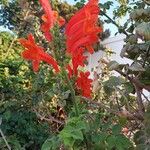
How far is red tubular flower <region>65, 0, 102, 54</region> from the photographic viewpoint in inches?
67.1

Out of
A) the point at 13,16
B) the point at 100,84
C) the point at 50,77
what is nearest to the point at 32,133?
the point at 50,77

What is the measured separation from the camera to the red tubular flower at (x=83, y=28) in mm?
1704

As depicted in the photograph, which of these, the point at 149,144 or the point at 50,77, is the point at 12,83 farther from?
the point at 149,144

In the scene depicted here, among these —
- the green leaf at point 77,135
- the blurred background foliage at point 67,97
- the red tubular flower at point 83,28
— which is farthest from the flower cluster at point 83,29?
the green leaf at point 77,135

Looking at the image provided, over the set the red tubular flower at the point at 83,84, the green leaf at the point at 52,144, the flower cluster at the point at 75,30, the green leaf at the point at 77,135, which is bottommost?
the green leaf at the point at 52,144

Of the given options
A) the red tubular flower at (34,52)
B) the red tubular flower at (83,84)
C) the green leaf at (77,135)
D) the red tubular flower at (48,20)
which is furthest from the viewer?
the red tubular flower at (83,84)

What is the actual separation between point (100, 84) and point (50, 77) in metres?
2.84

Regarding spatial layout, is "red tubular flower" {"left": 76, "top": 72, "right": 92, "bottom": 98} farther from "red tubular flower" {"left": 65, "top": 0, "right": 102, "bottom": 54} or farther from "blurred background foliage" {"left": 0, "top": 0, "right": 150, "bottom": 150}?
"red tubular flower" {"left": 65, "top": 0, "right": 102, "bottom": 54}

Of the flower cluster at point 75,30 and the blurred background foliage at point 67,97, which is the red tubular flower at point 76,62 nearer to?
the flower cluster at point 75,30

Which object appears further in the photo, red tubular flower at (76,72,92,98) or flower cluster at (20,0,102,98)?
red tubular flower at (76,72,92,98)

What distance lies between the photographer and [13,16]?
9.43m

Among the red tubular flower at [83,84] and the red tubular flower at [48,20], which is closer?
the red tubular flower at [48,20]

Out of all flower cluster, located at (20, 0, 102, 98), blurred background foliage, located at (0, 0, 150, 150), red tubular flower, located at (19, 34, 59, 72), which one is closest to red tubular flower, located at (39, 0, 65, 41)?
flower cluster, located at (20, 0, 102, 98)

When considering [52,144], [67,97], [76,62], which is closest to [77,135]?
[52,144]
